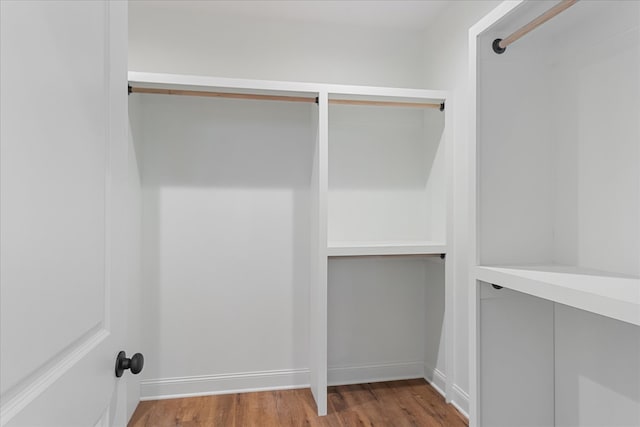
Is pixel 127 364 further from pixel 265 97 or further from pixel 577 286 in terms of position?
pixel 265 97

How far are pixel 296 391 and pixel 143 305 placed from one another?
3.69ft

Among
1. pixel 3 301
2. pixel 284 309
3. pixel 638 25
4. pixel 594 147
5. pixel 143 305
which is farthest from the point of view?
pixel 284 309

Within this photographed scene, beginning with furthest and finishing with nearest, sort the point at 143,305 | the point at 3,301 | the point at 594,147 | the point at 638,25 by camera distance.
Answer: the point at 143,305 < the point at 594,147 < the point at 638,25 < the point at 3,301

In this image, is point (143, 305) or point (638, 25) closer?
point (638, 25)

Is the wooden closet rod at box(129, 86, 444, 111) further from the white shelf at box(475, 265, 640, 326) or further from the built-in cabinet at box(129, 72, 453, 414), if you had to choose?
the white shelf at box(475, 265, 640, 326)

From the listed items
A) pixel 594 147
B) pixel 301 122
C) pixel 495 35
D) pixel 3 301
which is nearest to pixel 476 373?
pixel 594 147

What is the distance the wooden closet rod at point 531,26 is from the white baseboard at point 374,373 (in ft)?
6.95

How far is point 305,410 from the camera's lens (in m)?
2.22

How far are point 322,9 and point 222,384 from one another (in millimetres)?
2499

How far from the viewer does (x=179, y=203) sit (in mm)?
2422

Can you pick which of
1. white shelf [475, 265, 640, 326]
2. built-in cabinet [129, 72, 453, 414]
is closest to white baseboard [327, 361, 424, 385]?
built-in cabinet [129, 72, 453, 414]

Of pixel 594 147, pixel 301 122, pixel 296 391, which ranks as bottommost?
pixel 296 391

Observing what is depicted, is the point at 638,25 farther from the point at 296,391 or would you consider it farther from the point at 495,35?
the point at 296,391

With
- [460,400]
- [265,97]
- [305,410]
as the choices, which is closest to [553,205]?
[460,400]
